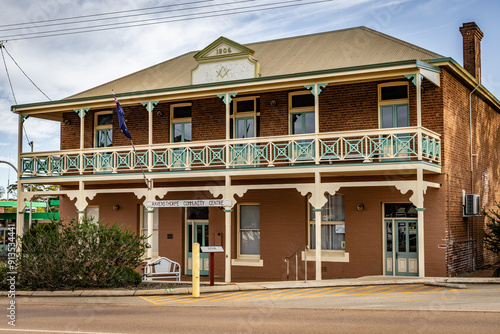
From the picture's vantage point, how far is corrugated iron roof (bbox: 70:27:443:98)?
19.0 metres

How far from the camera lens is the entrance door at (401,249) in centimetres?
1806

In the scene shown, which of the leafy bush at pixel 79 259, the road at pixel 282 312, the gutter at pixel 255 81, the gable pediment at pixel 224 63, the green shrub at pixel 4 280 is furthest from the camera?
the gable pediment at pixel 224 63

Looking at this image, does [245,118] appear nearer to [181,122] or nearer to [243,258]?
[181,122]

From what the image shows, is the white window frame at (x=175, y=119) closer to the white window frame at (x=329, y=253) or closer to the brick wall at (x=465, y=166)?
the white window frame at (x=329, y=253)

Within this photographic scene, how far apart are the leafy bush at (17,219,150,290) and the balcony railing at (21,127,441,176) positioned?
4282 mm

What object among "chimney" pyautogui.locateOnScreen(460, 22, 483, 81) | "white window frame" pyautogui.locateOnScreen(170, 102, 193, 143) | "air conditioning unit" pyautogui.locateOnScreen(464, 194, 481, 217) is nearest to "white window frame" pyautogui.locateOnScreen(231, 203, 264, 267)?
"white window frame" pyautogui.locateOnScreen(170, 102, 193, 143)

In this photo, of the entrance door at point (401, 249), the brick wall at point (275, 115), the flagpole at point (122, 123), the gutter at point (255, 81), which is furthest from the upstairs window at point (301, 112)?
the flagpole at point (122, 123)

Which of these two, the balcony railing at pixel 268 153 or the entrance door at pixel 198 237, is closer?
the balcony railing at pixel 268 153

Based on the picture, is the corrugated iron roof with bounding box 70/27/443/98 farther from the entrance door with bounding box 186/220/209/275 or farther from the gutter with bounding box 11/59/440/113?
the entrance door with bounding box 186/220/209/275

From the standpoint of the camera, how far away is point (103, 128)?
23.5 metres

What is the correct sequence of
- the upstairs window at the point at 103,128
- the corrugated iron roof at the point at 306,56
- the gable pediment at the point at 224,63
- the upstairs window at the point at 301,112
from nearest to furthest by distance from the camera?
the corrugated iron roof at the point at 306,56 → the upstairs window at the point at 301,112 → the gable pediment at the point at 224,63 → the upstairs window at the point at 103,128

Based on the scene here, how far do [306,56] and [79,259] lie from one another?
10.7 metres

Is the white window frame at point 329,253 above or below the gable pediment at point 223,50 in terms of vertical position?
below

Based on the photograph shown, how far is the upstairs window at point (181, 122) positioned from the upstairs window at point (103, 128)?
293cm
